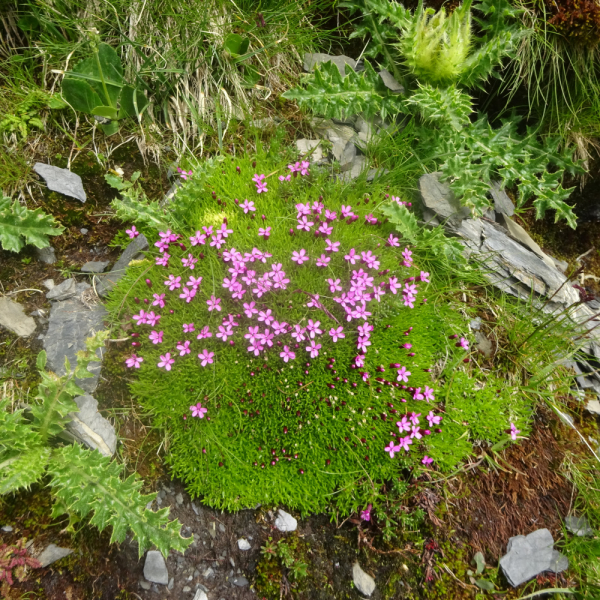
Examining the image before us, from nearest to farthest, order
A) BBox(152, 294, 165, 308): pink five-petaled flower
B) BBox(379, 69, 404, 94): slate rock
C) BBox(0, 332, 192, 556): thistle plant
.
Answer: BBox(0, 332, 192, 556): thistle plant → BBox(152, 294, 165, 308): pink five-petaled flower → BBox(379, 69, 404, 94): slate rock

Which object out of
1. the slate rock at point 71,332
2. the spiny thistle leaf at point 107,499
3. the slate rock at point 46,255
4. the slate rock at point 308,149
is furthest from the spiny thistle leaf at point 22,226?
the slate rock at point 308,149

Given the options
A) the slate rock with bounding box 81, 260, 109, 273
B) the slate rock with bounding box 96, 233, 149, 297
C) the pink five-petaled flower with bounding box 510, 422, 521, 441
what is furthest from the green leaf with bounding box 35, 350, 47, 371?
the pink five-petaled flower with bounding box 510, 422, 521, 441

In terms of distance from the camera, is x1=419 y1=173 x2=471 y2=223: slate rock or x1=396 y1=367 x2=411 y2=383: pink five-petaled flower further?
x1=419 y1=173 x2=471 y2=223: slate rock

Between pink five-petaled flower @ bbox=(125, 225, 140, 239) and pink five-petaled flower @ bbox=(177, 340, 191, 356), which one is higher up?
pink five-petaled flower @ bbox=(125, 225, 140, 239)

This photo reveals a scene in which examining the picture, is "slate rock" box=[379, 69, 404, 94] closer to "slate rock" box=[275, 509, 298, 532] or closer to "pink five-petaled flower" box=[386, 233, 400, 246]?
"pink five-petaled flower" box=[386, 233, 400, 246]

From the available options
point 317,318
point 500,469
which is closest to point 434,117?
point 317,318

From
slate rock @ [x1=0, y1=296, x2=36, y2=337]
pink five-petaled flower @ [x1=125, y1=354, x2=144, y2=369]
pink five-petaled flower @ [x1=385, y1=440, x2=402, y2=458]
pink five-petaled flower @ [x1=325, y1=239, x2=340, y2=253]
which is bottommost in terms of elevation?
slate rock @ [x1=0, y1=296, x2=36, y2=337]

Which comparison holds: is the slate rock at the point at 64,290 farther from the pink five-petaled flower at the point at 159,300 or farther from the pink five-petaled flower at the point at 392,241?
the pink five-petaled flower at the point at 392,241

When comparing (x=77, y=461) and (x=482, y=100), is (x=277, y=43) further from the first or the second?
(x=77, y=461)
